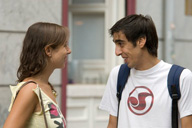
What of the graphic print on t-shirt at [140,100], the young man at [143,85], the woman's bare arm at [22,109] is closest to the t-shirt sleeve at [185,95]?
the young man at [143,85]

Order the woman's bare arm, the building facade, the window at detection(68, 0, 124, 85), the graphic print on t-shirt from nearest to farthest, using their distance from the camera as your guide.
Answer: the woman's bare arm < the graphic print on t-shirt < the building facade < the window at detection(68, 0, 124, 85)

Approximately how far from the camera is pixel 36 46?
8.80ft

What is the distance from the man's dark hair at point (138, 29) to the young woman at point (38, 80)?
0.59m

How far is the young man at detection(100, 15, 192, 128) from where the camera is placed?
9.98 ft

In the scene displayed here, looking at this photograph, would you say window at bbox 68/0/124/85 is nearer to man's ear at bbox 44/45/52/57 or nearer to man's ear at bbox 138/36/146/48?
man's ear at bbox 138/36/146/48

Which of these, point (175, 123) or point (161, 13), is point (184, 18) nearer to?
point (161, 13)

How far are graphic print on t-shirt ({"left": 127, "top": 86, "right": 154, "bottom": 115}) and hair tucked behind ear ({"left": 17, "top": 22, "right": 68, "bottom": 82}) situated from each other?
2.74 ft

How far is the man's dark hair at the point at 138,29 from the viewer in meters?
3.23

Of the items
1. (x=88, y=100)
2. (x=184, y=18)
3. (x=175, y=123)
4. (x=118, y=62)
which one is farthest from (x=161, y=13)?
(x=175, y=123)

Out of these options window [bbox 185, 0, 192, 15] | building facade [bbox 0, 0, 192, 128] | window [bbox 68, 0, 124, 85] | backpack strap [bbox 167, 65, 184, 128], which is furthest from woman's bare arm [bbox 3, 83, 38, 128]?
window [bbox 185, 0, 192, 15]

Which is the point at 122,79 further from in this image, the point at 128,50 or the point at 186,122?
the point at 186,122

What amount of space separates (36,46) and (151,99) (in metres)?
1.01

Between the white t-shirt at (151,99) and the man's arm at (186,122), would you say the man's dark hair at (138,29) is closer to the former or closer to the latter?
the white t-shirt at (151,99)

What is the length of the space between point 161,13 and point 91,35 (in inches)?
48.6
